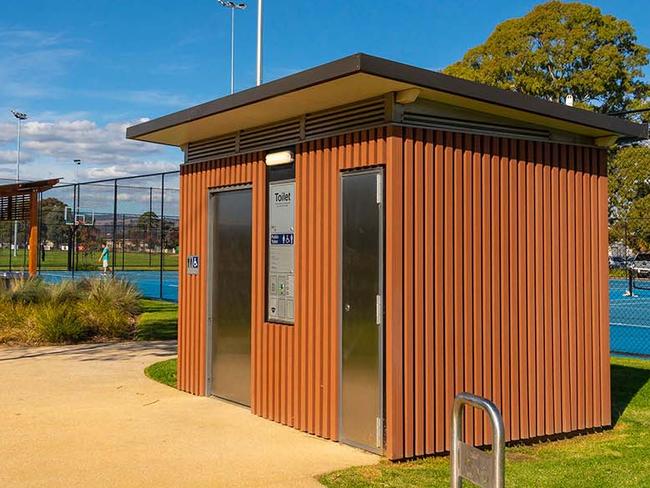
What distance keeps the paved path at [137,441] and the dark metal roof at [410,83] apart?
10.2ft

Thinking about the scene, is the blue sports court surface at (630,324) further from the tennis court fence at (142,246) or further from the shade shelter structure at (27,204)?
the shade shelter structure at (27,204)

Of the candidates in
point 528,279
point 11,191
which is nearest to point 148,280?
point 11,191

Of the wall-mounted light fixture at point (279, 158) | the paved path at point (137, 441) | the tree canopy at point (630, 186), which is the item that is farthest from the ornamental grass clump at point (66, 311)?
the tree canopy at point (630, 186)

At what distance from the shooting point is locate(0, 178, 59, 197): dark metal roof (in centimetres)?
1973

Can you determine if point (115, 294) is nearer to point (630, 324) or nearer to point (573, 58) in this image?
point (630, 324)

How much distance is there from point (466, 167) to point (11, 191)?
696 inches

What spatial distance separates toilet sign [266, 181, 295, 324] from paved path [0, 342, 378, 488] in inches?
46.2

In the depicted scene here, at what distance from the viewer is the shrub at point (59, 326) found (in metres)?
13.2

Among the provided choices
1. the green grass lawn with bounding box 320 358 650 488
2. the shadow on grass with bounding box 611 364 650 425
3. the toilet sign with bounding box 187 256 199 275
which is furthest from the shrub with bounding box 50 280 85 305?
the green grass lawn with bounding box 320 358 650 488

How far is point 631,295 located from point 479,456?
2008 cm

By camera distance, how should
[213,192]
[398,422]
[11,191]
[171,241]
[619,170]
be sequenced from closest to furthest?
[398,422], [213,192], [11,191], [619,170], [171,241]

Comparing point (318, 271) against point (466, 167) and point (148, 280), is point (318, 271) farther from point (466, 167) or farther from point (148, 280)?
point (148, 280)

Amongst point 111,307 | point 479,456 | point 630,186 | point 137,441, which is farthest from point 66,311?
point 630,186

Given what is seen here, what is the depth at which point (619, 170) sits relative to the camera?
35.8 m
